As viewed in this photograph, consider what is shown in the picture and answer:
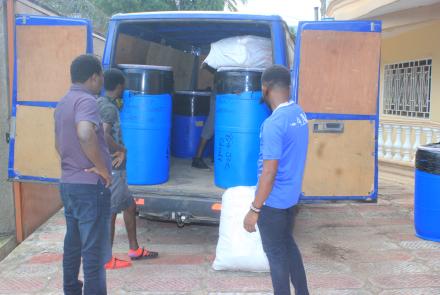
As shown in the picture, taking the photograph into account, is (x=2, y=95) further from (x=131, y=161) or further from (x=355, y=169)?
(x=355, y=169)

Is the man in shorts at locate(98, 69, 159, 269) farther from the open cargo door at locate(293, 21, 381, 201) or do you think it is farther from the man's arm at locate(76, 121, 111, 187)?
the open cargo door at locate(293, 21, 381, 201)

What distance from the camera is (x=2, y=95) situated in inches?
199

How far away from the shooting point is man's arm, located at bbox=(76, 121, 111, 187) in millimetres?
3080

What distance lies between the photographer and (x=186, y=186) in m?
4.78

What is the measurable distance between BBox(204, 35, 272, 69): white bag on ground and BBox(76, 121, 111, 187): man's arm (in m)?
1.88

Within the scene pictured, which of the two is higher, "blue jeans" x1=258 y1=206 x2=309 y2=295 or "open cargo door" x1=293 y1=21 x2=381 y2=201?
"open cargo door" x1=293 y1=21 x2=381 y2=201

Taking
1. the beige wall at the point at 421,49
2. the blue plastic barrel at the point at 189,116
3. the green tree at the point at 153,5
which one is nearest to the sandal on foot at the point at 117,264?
the blue plastic barrel at the point at 189,116

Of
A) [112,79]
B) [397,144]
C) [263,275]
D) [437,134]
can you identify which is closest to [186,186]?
[263,275]

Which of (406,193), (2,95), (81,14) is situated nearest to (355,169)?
A: (2,95)

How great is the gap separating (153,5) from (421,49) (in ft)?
35.9

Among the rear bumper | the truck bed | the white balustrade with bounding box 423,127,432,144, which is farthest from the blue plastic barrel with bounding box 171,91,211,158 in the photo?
the white balustrade with bounding box 423,127,432,144

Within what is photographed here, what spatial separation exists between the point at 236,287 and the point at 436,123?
6.08 metres

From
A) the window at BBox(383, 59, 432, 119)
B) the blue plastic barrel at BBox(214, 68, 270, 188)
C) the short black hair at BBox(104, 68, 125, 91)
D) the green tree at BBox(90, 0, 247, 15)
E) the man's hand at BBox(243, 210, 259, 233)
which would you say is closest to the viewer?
the man's hand at BBox(243, 210, 259, 233)

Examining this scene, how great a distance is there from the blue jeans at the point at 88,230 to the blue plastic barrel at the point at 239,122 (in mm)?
1402
